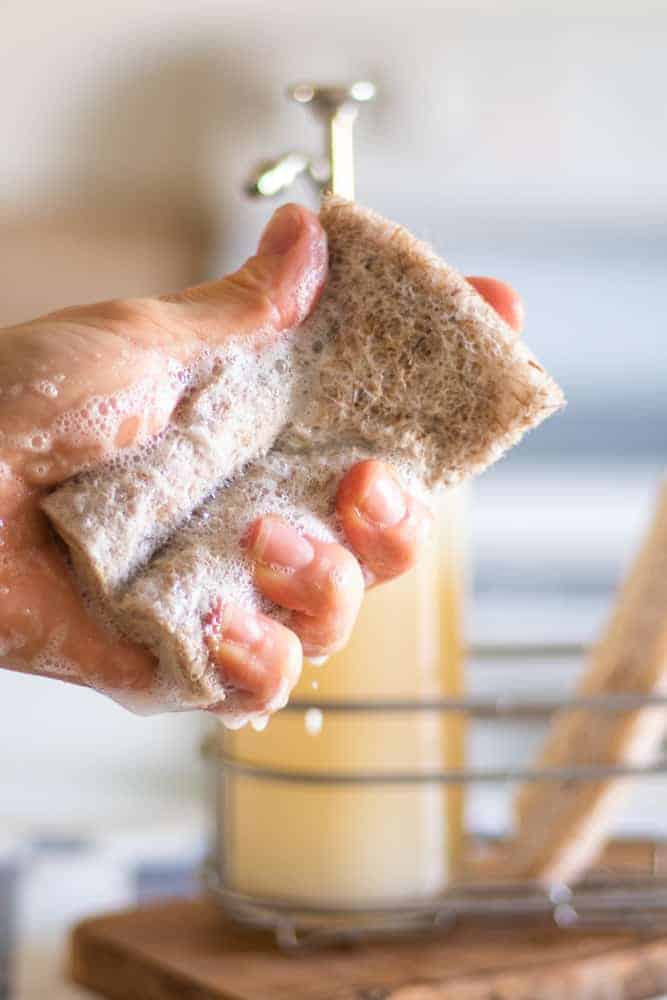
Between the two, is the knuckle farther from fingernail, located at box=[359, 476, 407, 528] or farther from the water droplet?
the water droplet

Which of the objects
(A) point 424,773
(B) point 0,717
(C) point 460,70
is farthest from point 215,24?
(B) point 0,717

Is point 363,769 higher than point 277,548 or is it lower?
lower

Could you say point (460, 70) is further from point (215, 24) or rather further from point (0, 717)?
point (0, 717)

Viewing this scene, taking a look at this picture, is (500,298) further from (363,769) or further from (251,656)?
(363,769)

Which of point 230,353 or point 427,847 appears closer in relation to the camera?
point 230,353

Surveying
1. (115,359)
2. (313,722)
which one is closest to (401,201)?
(313,722)

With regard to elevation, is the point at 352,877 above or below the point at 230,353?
below
